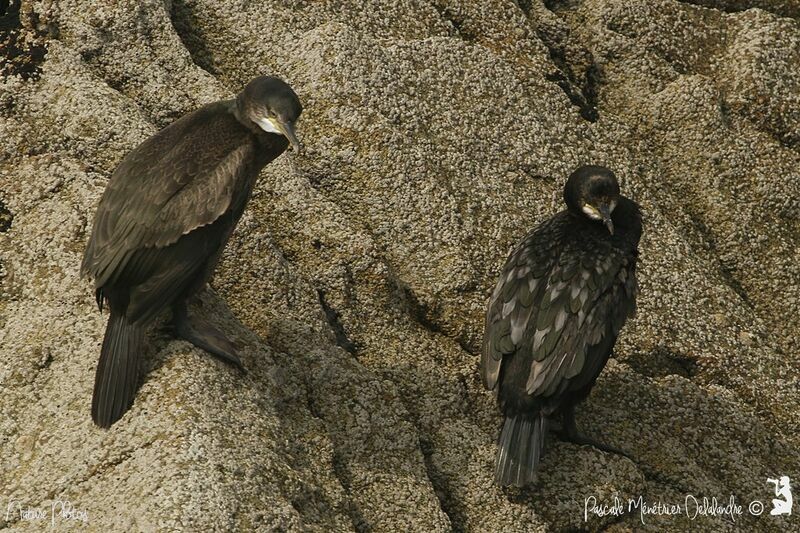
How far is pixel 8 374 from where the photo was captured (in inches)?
267

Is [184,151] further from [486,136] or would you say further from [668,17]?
[668,17]

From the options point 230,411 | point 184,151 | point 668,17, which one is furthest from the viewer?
point 668,17

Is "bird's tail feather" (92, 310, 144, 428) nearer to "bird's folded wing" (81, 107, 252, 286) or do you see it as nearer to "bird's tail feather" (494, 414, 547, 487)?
"bird's folded wing" (81, 107, 252, 286)

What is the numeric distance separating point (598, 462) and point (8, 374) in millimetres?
3393

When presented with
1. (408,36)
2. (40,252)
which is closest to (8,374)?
(40,252)

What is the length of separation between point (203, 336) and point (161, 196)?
2.59ft

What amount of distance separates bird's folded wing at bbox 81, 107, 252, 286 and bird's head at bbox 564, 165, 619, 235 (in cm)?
213

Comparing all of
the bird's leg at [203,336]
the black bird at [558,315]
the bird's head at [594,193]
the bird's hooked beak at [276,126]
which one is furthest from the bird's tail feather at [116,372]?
the bird's head at [594,193]

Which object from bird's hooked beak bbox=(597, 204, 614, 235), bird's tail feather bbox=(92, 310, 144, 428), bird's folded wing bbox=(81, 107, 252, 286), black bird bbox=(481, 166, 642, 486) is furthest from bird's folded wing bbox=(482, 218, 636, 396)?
bird's tail feather bbox=(92, 310, 144, 428)

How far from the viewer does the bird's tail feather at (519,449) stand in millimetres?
6992

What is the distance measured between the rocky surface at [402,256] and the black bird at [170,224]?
183 mm

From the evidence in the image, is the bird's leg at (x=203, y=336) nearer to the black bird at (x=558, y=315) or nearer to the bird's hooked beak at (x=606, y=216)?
the black bird at (x=558, y=315)

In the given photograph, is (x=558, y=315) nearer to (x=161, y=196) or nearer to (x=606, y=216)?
(x=606, y=216)

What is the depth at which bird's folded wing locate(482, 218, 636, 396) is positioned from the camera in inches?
286
